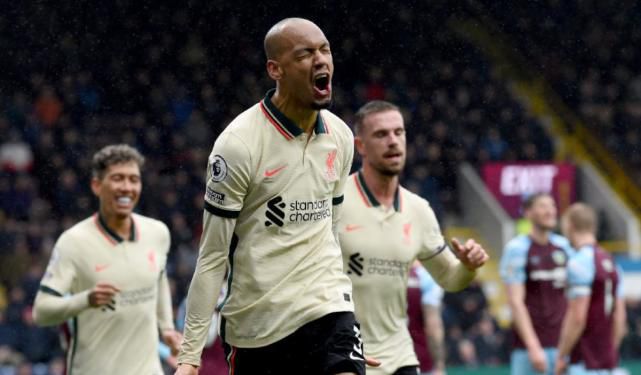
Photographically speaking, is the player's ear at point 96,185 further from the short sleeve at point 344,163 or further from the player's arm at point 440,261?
the short sleeve at point 344,163

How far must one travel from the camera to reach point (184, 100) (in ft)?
64.2

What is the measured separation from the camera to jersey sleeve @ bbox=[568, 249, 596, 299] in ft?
29.1

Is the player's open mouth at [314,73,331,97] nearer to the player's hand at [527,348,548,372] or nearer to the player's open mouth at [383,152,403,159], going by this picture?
the player's open mouth at [383,152,403,159]

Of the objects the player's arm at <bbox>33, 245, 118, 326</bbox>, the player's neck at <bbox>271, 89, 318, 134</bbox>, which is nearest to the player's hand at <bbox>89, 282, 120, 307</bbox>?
the player's arm at <bbox>33, 245, 118, 326</bbox>

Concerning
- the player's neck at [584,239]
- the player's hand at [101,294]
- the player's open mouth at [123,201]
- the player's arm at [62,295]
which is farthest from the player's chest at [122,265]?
the player's neck at [584,239]

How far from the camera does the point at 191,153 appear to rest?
17906 millimetres

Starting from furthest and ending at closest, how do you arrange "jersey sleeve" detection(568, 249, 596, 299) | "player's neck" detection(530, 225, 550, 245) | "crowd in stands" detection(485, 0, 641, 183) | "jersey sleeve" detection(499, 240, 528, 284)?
"crowd in stands" detection(485, 0, 641, 183) → "player's neck" detection(530, 225, 550, 245) → "jersey sleeve" detection(499, 240, 528, 284) → "jersey sleeve" detection(568, 249, 596, 299)

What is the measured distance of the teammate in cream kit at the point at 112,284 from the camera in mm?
6848

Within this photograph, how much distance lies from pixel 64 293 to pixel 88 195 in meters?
9.73

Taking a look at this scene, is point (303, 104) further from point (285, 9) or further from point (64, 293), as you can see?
point (285, 9)

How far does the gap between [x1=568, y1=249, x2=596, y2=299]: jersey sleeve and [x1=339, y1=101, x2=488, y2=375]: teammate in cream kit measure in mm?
2628

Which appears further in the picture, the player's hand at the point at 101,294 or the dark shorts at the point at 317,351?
the player's hand at the point at 101,294

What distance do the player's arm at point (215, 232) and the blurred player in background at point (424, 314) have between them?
4.06m

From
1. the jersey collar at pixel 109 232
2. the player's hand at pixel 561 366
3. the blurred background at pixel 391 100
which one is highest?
the blurred background at pixel 391 100
